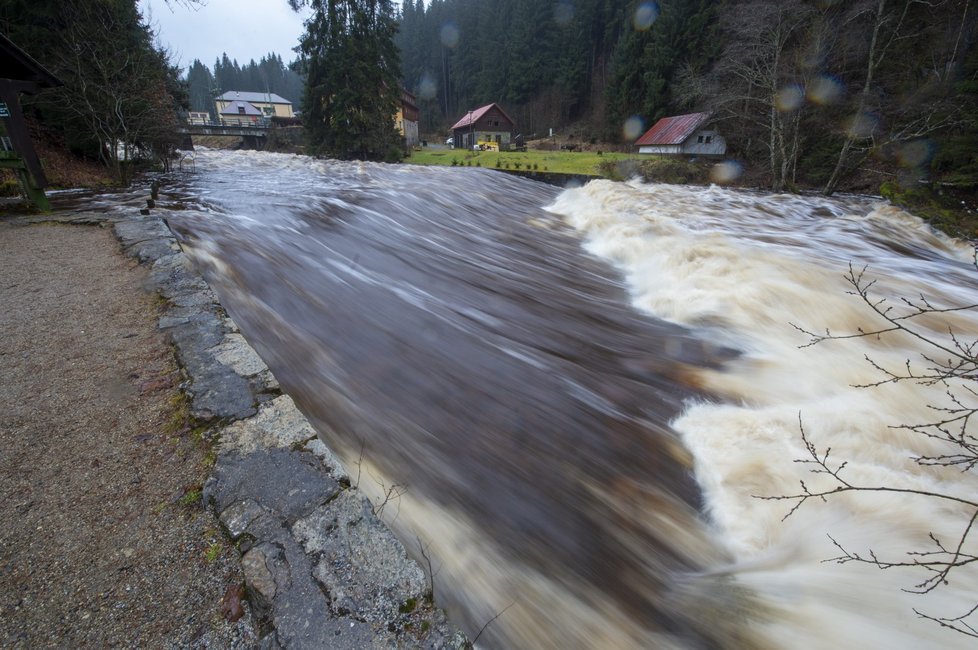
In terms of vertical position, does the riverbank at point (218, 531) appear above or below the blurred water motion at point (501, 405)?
above

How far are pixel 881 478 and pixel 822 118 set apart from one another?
21.7m

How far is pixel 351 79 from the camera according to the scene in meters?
29.0

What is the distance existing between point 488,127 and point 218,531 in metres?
49.6

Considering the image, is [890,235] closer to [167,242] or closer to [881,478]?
[881,478]

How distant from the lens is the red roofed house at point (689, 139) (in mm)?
27391

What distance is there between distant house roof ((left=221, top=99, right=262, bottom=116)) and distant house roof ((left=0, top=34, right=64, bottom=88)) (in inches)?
3114

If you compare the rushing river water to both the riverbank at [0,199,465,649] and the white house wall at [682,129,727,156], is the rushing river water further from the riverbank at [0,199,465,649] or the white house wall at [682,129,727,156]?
the white house wall at [682,129,727,156]

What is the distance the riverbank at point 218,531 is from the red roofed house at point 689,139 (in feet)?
100

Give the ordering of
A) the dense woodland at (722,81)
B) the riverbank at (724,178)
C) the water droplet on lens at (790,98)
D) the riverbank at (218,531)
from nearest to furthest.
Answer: the riverbank at (218,531), the riverbank at (724,178), the dense woodland at (722,81), the water droplet on lens at (790,98)

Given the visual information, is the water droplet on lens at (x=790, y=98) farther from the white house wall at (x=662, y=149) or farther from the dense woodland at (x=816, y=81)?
the white house wall at (x=662, y=149)

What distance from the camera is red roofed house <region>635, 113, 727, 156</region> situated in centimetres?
2739

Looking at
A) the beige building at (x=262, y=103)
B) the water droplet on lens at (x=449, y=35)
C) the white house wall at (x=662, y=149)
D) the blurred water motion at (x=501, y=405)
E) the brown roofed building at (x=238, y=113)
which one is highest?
the water droplet on lens at (x=449, y=35)

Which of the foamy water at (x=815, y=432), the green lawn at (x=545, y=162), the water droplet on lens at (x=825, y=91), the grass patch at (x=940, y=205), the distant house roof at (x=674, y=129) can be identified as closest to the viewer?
the foamy water at (x=815, y=432)

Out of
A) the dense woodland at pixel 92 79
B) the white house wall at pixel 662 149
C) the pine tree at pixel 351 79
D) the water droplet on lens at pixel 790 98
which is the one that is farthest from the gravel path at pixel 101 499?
the white house wall at pixel 662 149
